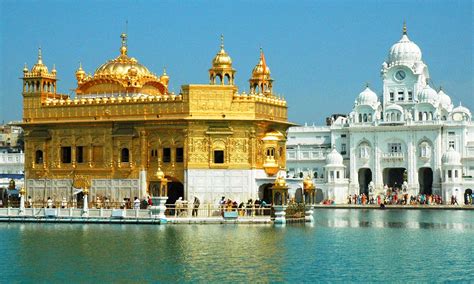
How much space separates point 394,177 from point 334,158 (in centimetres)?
749

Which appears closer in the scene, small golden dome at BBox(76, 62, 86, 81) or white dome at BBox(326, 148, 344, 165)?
small golden dome at BBox(76, 62, 86, 81)

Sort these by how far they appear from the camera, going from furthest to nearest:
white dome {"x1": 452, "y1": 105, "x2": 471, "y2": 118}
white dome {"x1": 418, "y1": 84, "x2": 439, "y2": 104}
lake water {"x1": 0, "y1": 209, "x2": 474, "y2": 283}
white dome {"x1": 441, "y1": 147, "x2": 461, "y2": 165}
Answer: white dome {"x1": 452, "y1": 105, "x2": 471, "y2": 118}, white dome {"x1": 418, "y1": 84, "x2": 439, "y2": 104}, white dome {"x1": 441, "y1": 147, "x2": 461, "y2": 165}, lake water {"x1": 0, "y1": 209, "x2": 474, "y2": 283}

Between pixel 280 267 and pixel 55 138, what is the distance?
22756mm

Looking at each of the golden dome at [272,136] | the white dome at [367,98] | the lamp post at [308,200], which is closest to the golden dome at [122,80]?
the golden dome at [272,136]

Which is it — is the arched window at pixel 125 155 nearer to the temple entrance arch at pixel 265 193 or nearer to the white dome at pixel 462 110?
the temple entrance arch at pixel 265 193

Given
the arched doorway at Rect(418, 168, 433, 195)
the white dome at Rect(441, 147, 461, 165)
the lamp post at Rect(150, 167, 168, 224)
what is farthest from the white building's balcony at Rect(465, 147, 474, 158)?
the lamp post at Rect(150, 167, 168, 224)

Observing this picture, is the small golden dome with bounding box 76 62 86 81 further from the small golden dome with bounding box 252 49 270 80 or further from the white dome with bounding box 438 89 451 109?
the white dome with bounding box 438 89 451 109

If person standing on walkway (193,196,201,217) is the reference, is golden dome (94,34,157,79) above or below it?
above

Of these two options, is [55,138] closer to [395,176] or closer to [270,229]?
[270,229]

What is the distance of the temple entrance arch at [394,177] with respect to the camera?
81.5 meters

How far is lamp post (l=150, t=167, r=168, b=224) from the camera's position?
120ft

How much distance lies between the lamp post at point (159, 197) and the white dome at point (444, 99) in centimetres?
5102

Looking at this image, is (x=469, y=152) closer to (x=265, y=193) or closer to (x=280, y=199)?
(x=265, y=193)

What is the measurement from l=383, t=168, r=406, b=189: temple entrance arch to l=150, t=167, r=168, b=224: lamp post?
46.2 m
